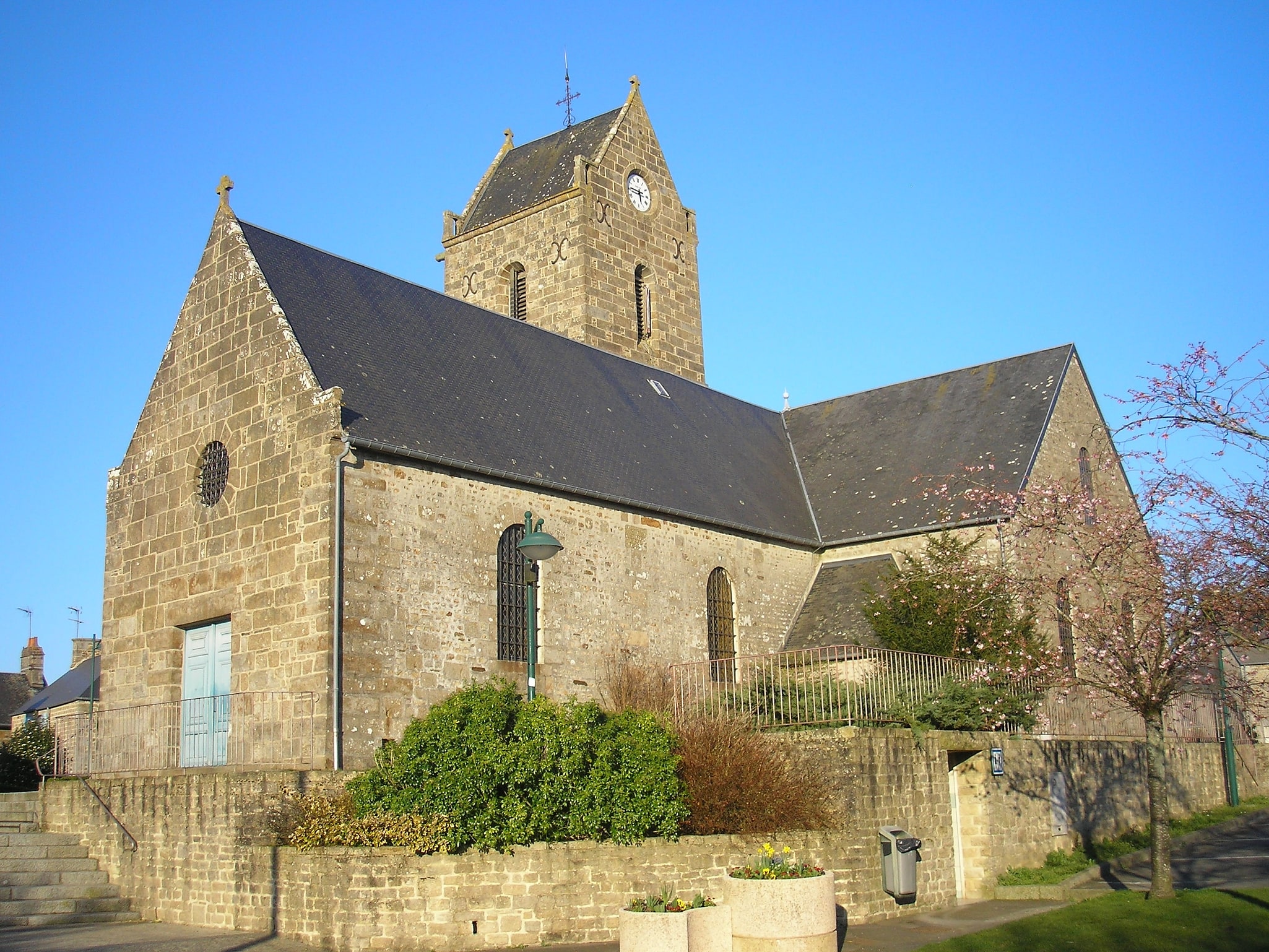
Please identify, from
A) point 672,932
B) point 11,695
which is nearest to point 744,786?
point 672,932

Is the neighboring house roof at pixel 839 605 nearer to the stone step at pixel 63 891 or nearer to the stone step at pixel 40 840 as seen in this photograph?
the stone step at pixel 63 891

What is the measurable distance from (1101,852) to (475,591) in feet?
34.3

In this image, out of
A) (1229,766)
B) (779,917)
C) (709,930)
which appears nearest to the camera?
(709,930)

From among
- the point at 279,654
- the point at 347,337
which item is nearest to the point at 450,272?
the point at 347,337

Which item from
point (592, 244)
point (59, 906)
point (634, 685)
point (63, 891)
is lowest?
point (59, 906)

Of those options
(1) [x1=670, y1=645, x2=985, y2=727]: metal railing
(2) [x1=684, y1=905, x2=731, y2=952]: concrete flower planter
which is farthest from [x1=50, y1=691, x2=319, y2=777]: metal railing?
(2) [x1=684, y1=905, x2=731, y2=952]: concrete flower planter

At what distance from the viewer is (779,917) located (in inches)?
450

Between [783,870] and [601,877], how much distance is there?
90.3 inches

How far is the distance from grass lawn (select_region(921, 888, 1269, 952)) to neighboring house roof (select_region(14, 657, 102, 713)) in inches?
1166

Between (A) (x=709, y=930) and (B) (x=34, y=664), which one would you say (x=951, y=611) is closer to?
(A) (x=709, y=930)

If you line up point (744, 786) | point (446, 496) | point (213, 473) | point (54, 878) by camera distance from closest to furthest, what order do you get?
point (744, 786) < point (54, 878) < point (446, 496) < point (213, 473)

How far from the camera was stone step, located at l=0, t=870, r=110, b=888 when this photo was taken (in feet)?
50.2

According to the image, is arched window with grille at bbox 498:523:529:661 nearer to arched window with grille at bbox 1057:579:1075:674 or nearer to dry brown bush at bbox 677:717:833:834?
dry brown bush at bbox 677:717:833:834

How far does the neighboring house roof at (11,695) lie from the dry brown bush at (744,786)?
36.1 m
